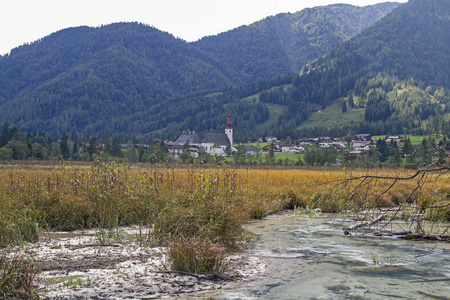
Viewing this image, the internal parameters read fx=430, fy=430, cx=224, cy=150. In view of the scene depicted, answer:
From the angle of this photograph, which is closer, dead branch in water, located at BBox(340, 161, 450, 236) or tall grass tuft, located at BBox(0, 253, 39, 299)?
tall grass tuft, located at BBox(0, 253, 39, 299)

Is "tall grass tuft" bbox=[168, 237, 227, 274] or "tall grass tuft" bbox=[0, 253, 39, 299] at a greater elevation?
"tall grass tuft" bbox=[0, 253, 39, 299]

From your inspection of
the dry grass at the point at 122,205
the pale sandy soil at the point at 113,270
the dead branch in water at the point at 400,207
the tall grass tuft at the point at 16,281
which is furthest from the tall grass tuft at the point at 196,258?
the dead branch in water at the point at 400,207

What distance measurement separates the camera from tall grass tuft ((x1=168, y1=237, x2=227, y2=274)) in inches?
355

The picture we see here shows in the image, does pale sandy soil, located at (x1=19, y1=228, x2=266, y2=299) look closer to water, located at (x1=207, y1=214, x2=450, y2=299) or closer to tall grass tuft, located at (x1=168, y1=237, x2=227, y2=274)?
tall grass tuft, located at (x1=168, y1=237, x2=227, y2=274)

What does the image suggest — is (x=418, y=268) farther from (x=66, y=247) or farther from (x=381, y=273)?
(x=66, y=247)

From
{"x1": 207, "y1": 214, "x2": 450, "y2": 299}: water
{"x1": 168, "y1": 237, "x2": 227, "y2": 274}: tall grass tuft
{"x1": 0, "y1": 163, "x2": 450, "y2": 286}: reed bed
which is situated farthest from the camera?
{"x1": 0, "y1": 163, "x2": 450, "y2": 286}: reed bed

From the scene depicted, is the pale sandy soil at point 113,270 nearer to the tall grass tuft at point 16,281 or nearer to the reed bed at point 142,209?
the tall grass tuft at point 16,281

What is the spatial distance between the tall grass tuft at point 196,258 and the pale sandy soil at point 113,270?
20cm

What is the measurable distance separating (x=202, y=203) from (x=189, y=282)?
3.77 m

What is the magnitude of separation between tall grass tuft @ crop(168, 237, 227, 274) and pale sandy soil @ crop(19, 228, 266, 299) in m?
0.20

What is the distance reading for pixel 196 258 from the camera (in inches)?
356

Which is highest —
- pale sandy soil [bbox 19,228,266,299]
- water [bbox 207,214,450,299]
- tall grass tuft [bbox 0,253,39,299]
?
tall grass tuft [bbox 0,253,39,299]

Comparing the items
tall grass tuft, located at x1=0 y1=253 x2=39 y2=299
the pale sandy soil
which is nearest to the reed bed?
the pale sandy soil

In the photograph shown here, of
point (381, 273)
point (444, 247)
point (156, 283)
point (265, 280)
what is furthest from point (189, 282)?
point (444, 247)
